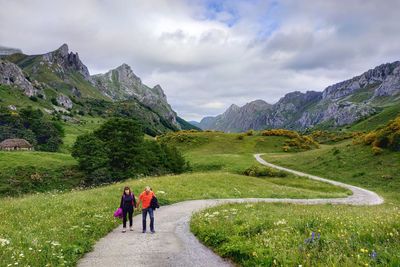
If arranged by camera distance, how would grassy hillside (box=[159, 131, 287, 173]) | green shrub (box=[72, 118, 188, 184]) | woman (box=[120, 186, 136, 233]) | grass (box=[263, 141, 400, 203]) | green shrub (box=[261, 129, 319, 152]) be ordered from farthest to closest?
green shrub (box=[261, 129, 319, 152])
grassy hillside (box=[159, 131, 287, 173])
green shrub (box=[72, 118, 188, 184])
grass (box=[263, 141, 400, 203])
woman (box=[120, 186, 136, 233])

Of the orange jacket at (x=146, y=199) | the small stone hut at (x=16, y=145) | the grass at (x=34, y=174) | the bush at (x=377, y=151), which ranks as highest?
the small stone hut at (x=16, y=145)

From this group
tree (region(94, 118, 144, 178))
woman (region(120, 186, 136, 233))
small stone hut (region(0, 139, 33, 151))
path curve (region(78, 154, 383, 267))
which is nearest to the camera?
path curve (region(78, 154, 383, 267))

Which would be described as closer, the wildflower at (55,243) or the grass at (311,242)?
the grass at (311,242)

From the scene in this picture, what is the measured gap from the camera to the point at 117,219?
22.5m

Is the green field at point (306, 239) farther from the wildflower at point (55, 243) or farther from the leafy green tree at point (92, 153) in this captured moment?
the leafy green tree at point (92, 153)

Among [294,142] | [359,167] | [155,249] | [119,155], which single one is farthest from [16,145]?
[155,249]

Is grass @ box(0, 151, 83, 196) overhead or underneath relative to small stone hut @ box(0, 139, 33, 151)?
underneath

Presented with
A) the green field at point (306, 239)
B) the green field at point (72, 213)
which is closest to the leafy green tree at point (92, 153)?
the green field at point (72, 213)

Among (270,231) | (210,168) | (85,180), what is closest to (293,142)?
(210,168)

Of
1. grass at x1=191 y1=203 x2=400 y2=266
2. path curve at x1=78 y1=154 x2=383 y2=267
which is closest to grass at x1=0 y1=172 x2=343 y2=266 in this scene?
path curve at x1=78 y1=154 x2=383 y2=267

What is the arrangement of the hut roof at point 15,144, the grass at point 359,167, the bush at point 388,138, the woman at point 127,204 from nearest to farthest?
the woman at point 127,204 < the grass at point 359,167 < the bush at point 388,138 < the hut roof at point 15,144

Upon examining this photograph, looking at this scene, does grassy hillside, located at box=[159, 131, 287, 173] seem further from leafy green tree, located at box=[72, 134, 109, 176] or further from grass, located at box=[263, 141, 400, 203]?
leafy green tree, located at box=[72, 134, 109, 176]

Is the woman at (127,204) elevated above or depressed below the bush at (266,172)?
above

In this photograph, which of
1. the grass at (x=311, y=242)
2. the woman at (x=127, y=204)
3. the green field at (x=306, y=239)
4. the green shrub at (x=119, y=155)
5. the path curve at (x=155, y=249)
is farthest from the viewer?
the green shrub at (x=119, y=155)
